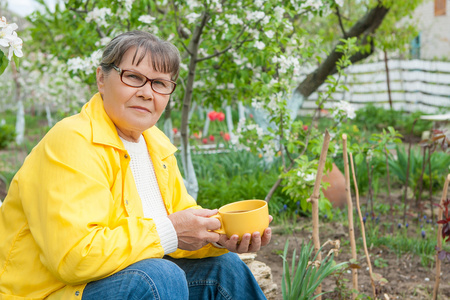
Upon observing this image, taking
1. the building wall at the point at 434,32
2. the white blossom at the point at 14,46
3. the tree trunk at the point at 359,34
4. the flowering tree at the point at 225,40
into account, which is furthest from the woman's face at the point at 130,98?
the building wall at the point at 434,32

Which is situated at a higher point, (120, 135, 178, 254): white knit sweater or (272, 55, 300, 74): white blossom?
(272, 55, 300, 74): white blossom

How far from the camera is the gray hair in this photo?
5.20ft

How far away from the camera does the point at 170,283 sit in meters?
1.43

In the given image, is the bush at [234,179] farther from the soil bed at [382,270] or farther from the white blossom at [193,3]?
the white blossom at [193,3]

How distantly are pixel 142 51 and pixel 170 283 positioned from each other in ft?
2.52

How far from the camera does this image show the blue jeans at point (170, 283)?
1.37m

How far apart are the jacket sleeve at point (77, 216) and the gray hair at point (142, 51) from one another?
1.02ft

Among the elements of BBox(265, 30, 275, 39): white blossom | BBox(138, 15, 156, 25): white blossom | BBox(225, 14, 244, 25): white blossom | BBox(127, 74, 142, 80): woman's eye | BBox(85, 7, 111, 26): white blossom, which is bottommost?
BBox(127, 74, 142, 80): woman's eye

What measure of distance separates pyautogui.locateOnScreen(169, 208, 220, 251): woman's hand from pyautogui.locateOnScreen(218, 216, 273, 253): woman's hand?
0.06 metres

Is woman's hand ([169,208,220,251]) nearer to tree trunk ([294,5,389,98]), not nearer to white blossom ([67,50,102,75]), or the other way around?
white blossom ([67,50,102,75])

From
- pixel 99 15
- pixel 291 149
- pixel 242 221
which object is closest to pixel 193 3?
pixel 99 15

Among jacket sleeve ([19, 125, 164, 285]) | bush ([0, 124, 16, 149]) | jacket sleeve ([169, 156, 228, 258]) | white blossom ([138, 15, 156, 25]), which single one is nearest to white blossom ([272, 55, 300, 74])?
white blossom ([138, 15, 156, 25])

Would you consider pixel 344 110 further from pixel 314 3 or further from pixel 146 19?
pixel 146 19

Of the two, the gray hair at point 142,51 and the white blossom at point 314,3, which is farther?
the white blossom at point 314,3
